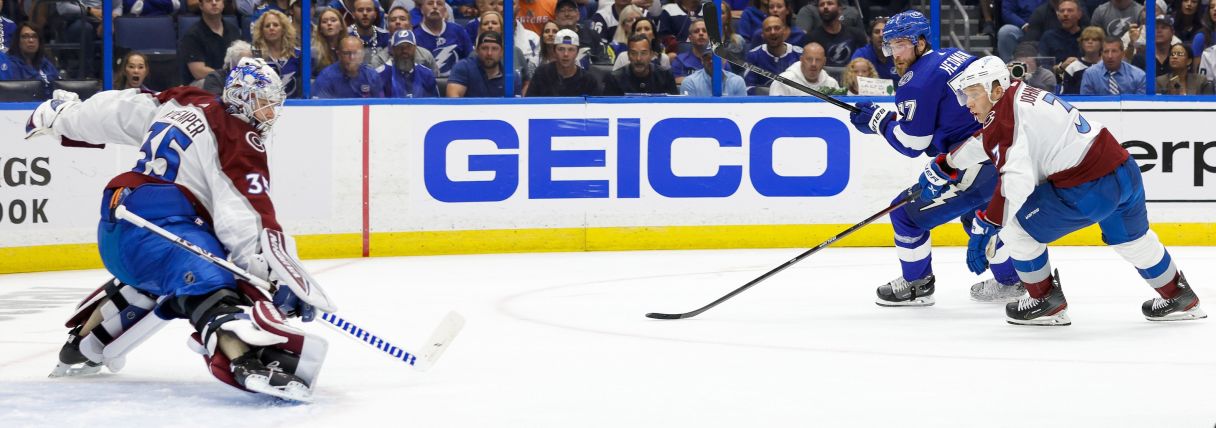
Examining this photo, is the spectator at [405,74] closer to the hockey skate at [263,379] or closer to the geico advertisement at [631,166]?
the geico advertisement at [631,166]

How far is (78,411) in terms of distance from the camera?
379cm

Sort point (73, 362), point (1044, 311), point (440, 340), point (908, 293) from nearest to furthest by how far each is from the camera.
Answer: point (440, 340) → point (73, 362) → point (1044, 311) → point (908, 293)

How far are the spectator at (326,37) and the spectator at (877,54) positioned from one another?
274 cm

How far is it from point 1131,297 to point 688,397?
Answer: 290 cm

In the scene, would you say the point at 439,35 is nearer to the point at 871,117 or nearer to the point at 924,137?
the point at 871,117

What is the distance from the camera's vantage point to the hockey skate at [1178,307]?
5.32 metres

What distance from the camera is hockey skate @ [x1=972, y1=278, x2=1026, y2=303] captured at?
19.8 feet

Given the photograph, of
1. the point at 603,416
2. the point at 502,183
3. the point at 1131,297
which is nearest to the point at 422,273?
the point at 502,183

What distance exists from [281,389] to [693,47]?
16.2 feet

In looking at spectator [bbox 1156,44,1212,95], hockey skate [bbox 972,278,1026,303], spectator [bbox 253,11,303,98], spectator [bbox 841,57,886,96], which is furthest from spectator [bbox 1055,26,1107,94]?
spectator [bbox 253,11,303,98]

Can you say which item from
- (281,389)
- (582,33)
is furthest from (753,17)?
(281,389)

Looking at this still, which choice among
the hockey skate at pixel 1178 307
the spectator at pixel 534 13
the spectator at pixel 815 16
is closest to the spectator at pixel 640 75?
the spectator at pixel 534 13

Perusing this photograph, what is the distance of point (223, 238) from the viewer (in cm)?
388

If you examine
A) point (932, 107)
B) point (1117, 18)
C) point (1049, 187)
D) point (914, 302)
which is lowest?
point (914, 302)
